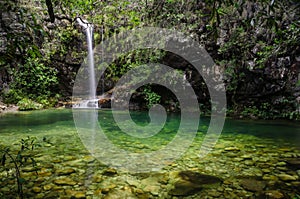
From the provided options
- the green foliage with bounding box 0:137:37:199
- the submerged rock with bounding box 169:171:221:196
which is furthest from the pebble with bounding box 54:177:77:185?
the submerged rock with bounding box 169:171:221:196

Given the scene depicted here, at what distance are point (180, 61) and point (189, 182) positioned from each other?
8.07m

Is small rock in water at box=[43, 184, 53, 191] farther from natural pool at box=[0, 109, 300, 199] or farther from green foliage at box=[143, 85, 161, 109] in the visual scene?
green foliage at box=[143, 85, 161, 109]

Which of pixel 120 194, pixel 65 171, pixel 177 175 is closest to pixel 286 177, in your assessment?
pixel 177 175

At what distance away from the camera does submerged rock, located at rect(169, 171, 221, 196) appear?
2330 millimetres

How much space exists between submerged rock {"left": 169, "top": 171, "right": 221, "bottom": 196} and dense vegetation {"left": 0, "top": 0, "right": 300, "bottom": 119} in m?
3.35

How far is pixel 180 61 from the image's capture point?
10.1 metres

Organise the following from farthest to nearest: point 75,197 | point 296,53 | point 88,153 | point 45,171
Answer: point 296,53, point 88,153, point 45,171, point 75,197

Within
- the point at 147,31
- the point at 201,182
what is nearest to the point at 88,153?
the point at 201,182

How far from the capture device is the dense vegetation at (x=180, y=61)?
8.02m

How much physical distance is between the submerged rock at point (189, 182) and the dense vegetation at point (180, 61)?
335 centimetres

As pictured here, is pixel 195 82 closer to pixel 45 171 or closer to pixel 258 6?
pixel 258 6

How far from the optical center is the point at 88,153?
367 cm

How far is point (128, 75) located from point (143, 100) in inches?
73.5

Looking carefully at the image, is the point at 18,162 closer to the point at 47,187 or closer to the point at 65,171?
the point at 65,171
